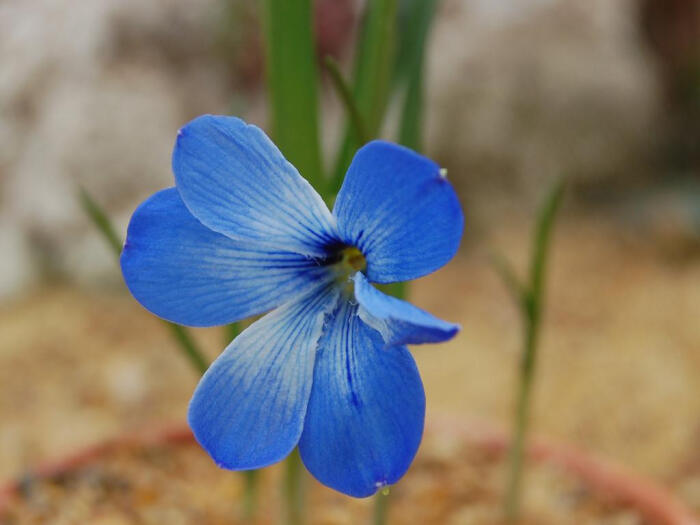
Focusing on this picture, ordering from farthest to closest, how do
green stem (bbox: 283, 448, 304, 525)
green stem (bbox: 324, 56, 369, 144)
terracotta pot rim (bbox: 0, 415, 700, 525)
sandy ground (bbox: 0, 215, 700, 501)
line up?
sandy ground (bbox: 0, 215, 700, 501)
terracotta pot rim (bbox: 0, 415, 700, 525)
green stem (bbox: 283, 448, 304, 525)
green stem (bbox: 324, 56, 369, 144)

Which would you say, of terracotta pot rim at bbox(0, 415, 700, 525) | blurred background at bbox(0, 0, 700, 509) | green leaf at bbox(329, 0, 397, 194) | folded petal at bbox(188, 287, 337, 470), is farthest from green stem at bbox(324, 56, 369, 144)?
blurred background at bbox(0, 0, 700, 509)

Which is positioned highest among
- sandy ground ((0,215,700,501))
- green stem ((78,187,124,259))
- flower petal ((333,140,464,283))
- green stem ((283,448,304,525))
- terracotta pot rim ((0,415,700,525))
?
flower petal ((333,140,464,283))

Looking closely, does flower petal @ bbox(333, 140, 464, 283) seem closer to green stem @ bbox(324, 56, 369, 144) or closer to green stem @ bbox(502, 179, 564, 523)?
green stem @ bbox(324, 56, 369, 144)

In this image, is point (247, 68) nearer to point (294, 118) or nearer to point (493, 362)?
point (493, 362)

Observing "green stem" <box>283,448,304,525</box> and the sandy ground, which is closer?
"green stem" <box>283,448,304,525</box>

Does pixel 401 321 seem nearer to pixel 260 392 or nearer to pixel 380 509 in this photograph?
pixel 260 392

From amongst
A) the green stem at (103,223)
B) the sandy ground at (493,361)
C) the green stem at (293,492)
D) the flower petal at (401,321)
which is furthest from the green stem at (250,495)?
the sandy ground at (493,361)

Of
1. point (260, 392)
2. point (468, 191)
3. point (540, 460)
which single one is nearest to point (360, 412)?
point (260, 392)
